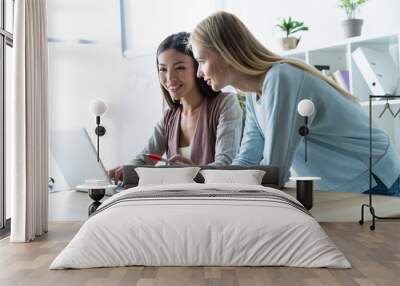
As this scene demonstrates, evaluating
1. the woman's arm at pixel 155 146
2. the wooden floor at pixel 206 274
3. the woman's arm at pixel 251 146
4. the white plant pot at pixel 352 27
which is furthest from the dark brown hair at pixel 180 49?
the wooden floor at pixel 206 274

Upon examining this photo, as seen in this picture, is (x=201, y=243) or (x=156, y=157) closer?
(x=201, y=243)

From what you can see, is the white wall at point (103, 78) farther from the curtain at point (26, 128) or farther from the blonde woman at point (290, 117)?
the curtain at point (26, 128)

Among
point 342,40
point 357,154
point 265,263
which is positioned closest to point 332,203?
point 357,154

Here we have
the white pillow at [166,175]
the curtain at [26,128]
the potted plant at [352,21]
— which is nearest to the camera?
the curtain at [26,128]

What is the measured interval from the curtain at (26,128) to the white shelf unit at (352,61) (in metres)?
2.40

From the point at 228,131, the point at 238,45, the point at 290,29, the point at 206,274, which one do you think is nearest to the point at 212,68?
the point at 238,45

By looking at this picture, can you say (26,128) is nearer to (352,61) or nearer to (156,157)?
(156,157)

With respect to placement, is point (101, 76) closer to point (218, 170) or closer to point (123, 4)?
point (123, 4)

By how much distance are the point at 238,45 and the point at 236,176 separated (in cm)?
128

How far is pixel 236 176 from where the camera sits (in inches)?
227

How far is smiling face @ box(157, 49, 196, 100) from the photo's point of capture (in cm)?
611

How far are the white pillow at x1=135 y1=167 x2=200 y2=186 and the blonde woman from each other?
50cm

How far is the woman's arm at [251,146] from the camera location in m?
6.06

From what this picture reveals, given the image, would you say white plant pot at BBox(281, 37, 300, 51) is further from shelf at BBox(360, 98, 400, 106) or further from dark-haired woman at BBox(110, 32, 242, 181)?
shelf at BBox(360, 98, 400, 106)
